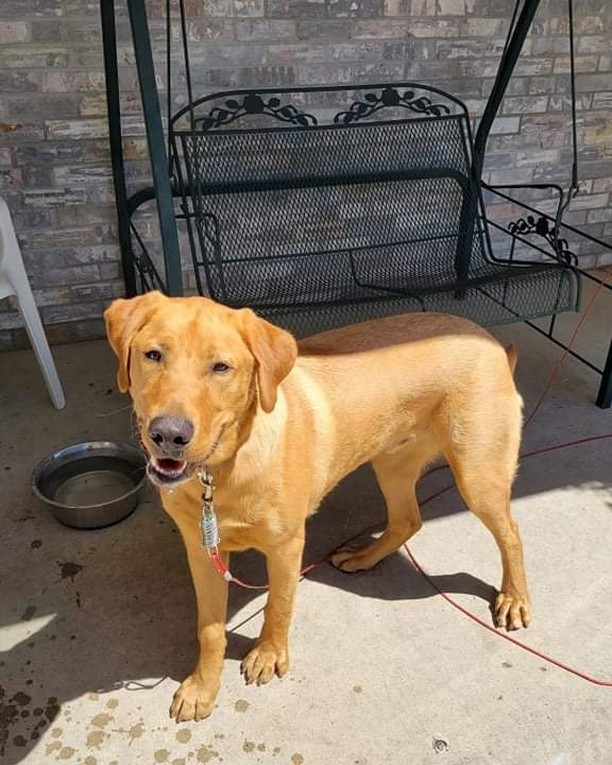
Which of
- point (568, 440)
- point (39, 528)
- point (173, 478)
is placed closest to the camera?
point (173, 478)

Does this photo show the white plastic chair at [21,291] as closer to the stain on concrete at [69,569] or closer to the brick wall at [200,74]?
the brick wall at [200,74]

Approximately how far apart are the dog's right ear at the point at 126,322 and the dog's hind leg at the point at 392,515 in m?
1.06

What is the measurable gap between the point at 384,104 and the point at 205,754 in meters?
3.30

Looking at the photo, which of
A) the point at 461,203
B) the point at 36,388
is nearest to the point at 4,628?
the point at 36,388

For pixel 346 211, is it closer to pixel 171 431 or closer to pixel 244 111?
pixel 244 111

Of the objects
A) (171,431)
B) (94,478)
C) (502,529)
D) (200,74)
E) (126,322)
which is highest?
(200,74)

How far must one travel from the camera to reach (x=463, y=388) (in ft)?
7.35

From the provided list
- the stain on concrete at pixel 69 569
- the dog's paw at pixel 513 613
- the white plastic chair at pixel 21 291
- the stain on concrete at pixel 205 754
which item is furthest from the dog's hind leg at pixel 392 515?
the white plastic chair at pixel 21 291

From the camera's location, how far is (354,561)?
2.69 m

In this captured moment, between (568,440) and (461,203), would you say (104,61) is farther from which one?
(568,440)

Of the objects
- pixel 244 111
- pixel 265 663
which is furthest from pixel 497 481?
pixel 244 111

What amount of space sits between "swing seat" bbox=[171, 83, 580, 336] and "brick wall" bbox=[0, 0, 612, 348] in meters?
0.18

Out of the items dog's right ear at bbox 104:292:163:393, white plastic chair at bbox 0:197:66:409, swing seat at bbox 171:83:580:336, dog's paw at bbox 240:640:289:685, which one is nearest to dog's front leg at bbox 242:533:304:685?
dog's paw at bbox 240:640:289:685

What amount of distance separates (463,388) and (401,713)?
991 millimetres
